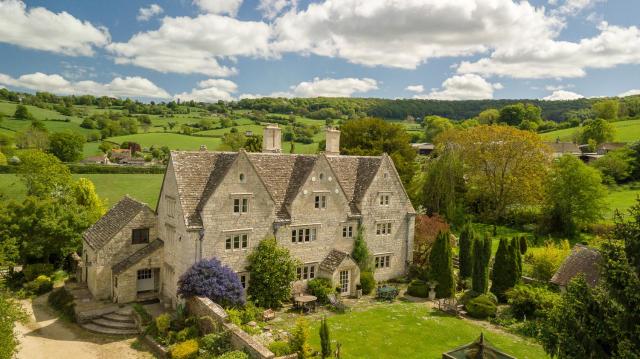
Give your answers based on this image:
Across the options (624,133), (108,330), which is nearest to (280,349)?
(108,330)

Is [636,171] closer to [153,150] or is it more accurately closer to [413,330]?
[413,330]

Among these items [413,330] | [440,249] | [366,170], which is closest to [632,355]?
[413,330]

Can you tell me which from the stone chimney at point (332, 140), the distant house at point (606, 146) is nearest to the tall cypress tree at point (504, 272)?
the stone chimney at point (332, 140)

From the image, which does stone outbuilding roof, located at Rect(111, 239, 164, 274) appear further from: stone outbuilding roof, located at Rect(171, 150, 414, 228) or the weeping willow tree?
the weeping willow tree

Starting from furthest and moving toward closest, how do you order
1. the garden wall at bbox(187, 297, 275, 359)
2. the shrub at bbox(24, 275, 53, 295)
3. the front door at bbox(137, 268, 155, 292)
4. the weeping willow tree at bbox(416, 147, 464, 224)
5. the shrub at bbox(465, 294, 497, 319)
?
1. the weeping willow tree at bbox(416, 147, 464, 224)
2. the shrub at bbox(24, 275, 53, 295)
3. the front door at bbox(137, 268, 155, 292)
4. the shrub at bbox(465, 294, 497, 319)
5. the garden wall at bbox(187, 297, 275, 359)

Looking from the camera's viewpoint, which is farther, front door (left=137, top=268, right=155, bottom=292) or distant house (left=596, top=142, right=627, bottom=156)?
distant house (left=596, top=142, right=627, bottom=156)

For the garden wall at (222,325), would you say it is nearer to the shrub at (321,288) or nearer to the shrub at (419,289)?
the shrub at (321,288)

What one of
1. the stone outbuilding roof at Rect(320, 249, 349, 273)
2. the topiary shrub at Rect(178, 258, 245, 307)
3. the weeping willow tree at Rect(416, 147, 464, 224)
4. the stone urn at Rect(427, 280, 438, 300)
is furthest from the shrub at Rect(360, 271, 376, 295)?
the weeping willow tree at Rect(416, 147, 464, 224)
